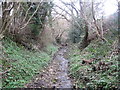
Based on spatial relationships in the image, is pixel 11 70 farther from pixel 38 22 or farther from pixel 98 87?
pixel 38 22

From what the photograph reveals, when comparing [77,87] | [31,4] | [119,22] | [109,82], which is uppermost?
[31,4]

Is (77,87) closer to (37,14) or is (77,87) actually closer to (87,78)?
(87,78)

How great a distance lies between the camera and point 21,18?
13.1 meters

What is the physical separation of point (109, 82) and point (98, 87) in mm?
498

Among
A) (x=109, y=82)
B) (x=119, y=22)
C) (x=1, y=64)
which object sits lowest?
(x=109, y=82)

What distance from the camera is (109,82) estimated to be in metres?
5.36

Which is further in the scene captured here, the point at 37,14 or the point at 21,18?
the point at 37,14

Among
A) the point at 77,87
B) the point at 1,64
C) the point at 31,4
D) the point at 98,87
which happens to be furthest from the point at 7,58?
the point at 31,4

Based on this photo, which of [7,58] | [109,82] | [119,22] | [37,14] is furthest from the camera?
[37,14]

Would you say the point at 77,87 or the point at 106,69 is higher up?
the point at 106,69

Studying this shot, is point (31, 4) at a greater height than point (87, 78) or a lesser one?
greater

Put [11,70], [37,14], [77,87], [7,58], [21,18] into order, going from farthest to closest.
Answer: [37,14] → [21,18] → [7,58] → [11,70] → [77,87]

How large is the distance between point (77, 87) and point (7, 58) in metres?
4.33

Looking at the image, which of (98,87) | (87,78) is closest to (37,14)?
(87,78)
